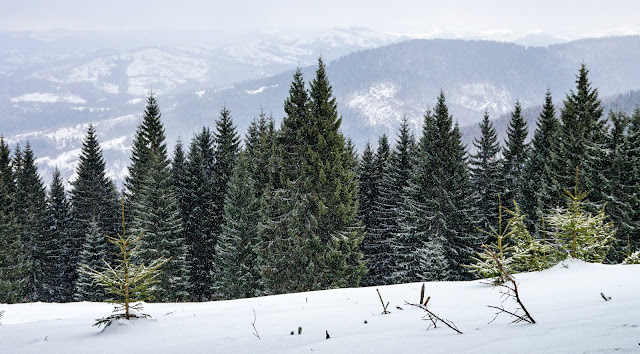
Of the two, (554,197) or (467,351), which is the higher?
(467,351)

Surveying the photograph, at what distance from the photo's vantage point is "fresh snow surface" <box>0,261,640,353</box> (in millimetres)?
→ 2436

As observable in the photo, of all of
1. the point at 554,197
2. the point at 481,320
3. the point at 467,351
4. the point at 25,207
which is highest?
the point at 467,351

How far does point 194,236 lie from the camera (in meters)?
36.7

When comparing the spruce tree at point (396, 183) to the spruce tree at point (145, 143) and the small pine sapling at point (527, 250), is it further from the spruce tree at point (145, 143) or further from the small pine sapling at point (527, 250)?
the small pine sapling at point (527, 250)

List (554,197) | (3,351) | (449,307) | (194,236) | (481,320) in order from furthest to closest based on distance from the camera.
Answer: (194,236) < (554,197) < (449,307) < (3,351) < (481,320)

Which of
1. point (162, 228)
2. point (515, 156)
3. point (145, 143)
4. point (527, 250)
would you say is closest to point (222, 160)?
point (145, 143)

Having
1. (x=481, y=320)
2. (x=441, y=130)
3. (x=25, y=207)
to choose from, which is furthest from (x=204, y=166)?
(x=481, y=320)

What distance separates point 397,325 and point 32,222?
47838 mm

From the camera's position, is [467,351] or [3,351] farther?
[3,351]

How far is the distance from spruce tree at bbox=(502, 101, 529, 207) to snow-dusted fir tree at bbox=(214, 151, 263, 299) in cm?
2143

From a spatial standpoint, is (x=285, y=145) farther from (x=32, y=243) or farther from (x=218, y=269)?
(x=32, y=243)

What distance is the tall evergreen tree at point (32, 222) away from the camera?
40.4 m

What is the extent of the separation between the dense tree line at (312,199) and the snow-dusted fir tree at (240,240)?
0.36ft

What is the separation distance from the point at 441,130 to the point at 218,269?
20639mm
